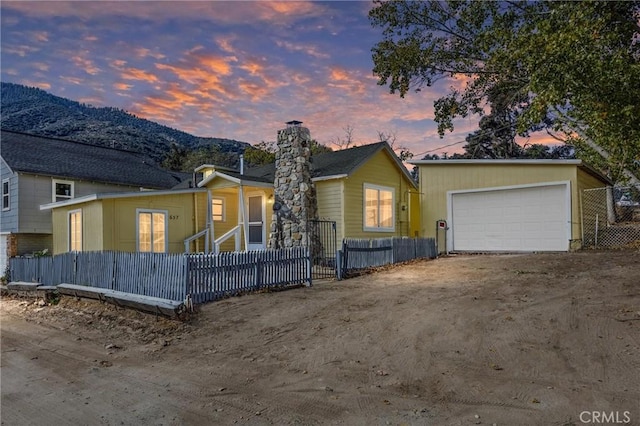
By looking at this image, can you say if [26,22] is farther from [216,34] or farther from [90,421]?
[90,421]

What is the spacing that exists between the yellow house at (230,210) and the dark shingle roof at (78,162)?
3331 millimetres

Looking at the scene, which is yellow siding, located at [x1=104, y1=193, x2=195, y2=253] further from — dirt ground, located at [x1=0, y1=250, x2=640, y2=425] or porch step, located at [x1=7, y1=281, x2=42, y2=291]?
dirt ground, located at [x1=0, y1=250, x2=640, y2=425]

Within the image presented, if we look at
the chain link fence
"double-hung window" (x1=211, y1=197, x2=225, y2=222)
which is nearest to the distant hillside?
"double-hung window" (x1=211, y1=197, x2=225, y2=222)

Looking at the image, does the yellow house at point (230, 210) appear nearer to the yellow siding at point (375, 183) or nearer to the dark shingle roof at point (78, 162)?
the yellow siding at point (375, 183)

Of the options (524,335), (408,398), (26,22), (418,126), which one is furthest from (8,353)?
(418,126)

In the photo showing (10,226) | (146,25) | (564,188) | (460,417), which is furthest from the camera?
(10,226)

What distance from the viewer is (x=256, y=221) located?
18.0m

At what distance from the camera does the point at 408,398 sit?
4.27 metres

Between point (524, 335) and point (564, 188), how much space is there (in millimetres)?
11418

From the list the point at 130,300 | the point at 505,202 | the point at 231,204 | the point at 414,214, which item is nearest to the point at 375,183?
the point at 414,214

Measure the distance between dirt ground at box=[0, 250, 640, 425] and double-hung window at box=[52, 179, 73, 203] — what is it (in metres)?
13.0

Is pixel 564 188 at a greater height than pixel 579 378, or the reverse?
pixel 564 188

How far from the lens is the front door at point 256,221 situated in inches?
698

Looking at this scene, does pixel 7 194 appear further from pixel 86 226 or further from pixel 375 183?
pixel 375 183
